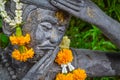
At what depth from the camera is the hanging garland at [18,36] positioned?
306cm

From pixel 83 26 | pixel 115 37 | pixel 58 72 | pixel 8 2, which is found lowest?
pixel 83 26

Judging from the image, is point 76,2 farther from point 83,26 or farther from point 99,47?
point 83,26

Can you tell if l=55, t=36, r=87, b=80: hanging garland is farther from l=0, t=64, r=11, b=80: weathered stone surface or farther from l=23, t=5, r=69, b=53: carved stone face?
l=0, t=64, r=11, b=80: weathered stone surface

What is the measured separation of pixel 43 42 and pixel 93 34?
5.18 feet

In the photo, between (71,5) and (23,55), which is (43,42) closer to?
(23,55)

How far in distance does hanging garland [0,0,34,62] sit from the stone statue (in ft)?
0.12

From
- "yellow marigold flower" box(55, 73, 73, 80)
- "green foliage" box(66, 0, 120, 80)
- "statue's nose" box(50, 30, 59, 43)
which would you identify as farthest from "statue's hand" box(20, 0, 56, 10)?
"green foliage" box(66, 0, 120, 80)

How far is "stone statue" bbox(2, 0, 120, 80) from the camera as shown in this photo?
121 inches

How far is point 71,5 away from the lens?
3055mm

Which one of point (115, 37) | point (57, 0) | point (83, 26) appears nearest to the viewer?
point (57, 0)

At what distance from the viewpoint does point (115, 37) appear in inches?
129

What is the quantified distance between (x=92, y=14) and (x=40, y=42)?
331 millimetres

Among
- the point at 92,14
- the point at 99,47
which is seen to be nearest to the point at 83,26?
the point at 99,47

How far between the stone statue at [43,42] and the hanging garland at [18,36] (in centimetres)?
4
